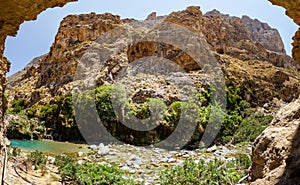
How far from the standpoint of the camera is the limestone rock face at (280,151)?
346 cm

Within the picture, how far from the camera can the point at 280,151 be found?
3.99 meters

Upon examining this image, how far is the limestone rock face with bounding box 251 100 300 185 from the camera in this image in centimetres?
346

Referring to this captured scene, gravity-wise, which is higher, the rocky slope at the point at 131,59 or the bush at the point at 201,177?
the rocky slope at the point at 131,59

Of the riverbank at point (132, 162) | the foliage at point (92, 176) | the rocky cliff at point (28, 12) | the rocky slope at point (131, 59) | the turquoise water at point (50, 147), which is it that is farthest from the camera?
the rocky slope at point (131, 59)

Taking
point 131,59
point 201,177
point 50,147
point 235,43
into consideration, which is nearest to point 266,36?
point 235,43

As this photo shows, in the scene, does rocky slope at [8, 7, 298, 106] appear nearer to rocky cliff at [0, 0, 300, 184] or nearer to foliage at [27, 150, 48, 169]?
foliage at [27, 150, 48, 169]

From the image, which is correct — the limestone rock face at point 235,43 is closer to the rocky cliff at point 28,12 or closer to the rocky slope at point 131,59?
the rocky slope at point 131,59

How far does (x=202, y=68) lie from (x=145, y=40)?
735 cm

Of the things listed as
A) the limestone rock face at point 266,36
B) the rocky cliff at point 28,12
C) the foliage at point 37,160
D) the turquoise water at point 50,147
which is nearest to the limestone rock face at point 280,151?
the rocky cliff at point 28,12

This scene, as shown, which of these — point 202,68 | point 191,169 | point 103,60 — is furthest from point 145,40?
point 191,169

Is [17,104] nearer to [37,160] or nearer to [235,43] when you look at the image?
[37,160]

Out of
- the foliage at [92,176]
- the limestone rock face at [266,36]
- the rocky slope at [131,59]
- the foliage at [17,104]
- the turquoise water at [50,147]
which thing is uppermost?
the limestone rock face at [266,36]

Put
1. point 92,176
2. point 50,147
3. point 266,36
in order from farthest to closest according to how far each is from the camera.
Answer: point 266,36 → point 50,147 → point 92,176

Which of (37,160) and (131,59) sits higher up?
(131,59)
